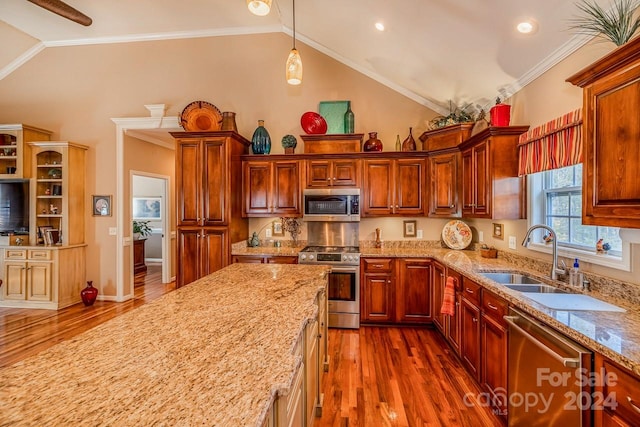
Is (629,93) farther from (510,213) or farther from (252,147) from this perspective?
(252,147)

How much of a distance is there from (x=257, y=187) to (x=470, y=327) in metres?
3.03

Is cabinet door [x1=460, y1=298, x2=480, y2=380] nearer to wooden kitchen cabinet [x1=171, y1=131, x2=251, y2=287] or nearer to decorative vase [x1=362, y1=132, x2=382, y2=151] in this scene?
decorative vase [x1=362, y1=132, x2=382, y2=151]

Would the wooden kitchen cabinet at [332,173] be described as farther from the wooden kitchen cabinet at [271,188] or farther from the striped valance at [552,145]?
the striped valance at [552,145]

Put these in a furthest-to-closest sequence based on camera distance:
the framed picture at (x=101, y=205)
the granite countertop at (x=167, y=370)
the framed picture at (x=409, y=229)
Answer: the framed picture at (x=101, y=205), the framed picture at (x=409, y=229), the granite countertop at (x=167, y=370)

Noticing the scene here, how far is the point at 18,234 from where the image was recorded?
4.66 m

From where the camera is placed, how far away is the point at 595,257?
206cm

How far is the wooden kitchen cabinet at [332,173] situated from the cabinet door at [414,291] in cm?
127

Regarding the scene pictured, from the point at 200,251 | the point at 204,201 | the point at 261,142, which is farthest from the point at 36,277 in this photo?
the point at 261,142

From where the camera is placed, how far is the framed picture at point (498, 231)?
3320 mm

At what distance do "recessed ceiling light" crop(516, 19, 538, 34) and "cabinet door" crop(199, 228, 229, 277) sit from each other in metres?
3.59

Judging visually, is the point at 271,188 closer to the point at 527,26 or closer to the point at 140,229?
the point at 527,26

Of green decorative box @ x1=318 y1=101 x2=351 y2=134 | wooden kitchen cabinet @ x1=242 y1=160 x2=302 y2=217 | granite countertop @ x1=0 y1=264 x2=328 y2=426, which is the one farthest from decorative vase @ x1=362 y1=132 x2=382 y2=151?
granite countertop @ x1=0 y1=264 x2=328 y2=426

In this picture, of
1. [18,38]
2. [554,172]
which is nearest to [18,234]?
[18,38]

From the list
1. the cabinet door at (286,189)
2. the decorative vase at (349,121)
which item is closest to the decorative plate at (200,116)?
the cabinet door at (286,189)
